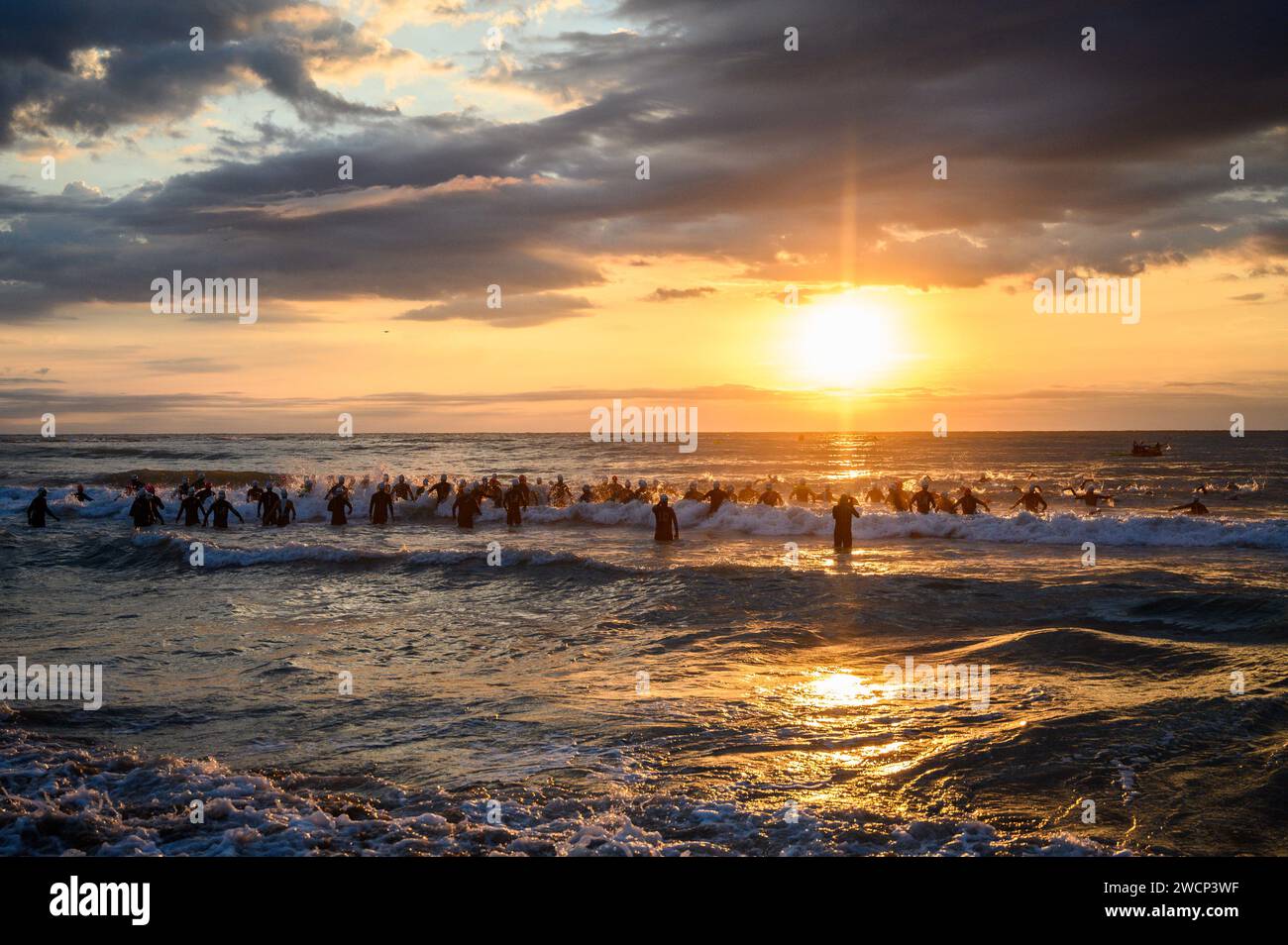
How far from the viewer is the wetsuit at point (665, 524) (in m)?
28.5

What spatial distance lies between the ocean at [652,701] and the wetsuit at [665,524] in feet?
8.47

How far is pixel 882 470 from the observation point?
249 ft

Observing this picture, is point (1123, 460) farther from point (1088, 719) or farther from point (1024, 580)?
point (1088, 719)

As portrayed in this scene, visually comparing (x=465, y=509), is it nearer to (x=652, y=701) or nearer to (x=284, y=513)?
(x=284, y=513)

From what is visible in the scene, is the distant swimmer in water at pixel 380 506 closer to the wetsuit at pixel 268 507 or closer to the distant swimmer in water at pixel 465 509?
the distant swimmer in water at pixel 465 509

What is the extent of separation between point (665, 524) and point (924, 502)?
32.0 ft

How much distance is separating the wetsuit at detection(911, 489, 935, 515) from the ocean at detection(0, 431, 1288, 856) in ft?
18.2

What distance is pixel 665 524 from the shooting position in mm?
28625

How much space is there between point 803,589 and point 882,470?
2339 inches

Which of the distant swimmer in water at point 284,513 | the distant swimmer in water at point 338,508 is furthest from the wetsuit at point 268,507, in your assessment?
the distant swimmer in water at point 338,508

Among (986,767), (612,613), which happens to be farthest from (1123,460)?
(986,767)

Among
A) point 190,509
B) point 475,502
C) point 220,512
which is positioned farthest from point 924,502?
point 190,509

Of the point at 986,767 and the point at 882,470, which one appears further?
the point at 882,470

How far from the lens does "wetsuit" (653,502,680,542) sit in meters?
28.5
